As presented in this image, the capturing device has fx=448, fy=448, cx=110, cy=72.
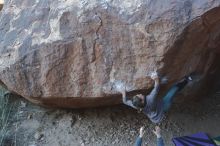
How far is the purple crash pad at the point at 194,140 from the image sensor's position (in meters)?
2.67

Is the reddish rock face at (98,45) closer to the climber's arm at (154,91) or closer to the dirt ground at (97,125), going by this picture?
the climber's arm at (154,91)

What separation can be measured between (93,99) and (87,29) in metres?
0.42

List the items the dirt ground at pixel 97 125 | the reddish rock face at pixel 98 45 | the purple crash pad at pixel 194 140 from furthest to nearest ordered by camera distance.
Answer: the dirt ground at pixel 97 125
the purple crash pad at pixel 194 140
the reddish rock face at pixel 98 45

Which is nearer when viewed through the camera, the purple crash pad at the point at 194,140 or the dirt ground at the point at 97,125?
the purple crash pad at the point at 194,140

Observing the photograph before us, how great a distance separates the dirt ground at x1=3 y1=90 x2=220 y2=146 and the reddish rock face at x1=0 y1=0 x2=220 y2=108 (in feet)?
0.75

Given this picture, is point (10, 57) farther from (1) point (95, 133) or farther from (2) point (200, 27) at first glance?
(2) point (200, 27)

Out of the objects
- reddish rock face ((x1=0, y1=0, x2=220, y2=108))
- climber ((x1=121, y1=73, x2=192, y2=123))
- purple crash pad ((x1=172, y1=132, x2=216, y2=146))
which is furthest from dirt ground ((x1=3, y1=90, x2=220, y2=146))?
climber ((x1=121, y1=73, x2=192, y2=123))

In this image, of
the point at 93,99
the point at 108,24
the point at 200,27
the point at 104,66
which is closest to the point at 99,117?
the point at 93,99

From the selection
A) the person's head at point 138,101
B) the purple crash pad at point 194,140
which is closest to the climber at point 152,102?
the person's head at point 138,101

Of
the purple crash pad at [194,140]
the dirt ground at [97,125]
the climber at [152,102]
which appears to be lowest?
the dirt ground at [97,125]

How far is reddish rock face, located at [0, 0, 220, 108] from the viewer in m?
2.19

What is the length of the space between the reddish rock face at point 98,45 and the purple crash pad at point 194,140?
0.40 metres

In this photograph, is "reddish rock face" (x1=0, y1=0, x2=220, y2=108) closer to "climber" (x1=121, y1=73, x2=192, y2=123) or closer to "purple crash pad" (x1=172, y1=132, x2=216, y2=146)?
"climber" (x1=121, y1=73, x2=192, y2=123)

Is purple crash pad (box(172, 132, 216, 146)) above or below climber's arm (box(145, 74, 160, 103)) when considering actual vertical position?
below
